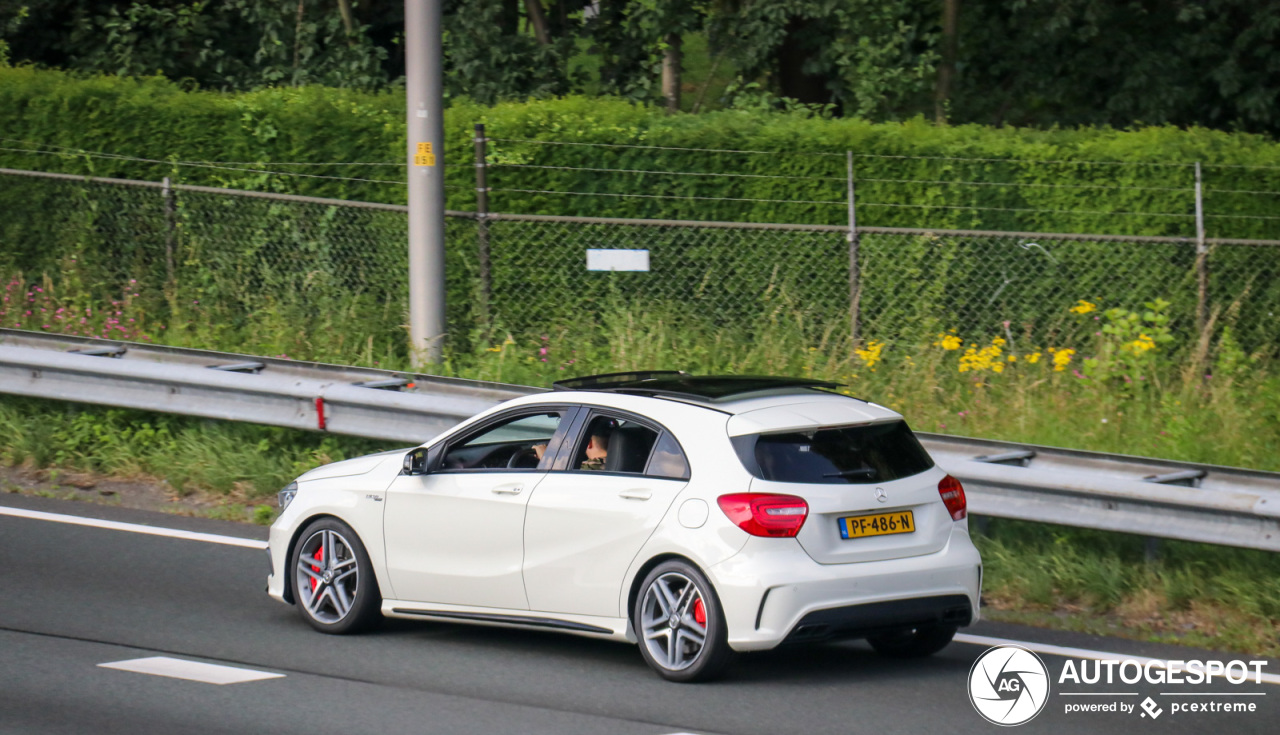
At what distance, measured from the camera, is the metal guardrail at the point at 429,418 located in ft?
26.8

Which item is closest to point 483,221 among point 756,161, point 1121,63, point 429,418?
point 756,161

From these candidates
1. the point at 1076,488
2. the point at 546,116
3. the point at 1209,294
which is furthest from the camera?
the point at 546,116

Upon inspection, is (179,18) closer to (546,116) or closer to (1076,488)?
(546,116)

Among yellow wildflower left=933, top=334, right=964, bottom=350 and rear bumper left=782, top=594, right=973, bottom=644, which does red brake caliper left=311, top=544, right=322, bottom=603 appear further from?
yellow wildflower left=933, top=334, right=964, bottom=350

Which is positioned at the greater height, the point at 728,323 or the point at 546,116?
the point at 546,116

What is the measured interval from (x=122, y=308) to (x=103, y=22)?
6445 mm

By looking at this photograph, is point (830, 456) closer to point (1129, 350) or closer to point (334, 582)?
point (334, 582)

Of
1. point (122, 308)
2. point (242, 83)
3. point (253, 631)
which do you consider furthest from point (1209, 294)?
point (242, 83)

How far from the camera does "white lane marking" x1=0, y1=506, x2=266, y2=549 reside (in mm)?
9898

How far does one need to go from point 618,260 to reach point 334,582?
5.75 meters

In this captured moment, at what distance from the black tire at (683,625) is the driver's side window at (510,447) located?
0.98m

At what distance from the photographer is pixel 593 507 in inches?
284

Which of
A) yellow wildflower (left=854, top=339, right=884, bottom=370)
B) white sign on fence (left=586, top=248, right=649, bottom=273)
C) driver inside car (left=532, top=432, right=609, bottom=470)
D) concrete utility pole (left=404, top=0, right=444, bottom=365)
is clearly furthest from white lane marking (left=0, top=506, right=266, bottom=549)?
yellow wildflower (left=854, top=339, right=884, bottom=370)

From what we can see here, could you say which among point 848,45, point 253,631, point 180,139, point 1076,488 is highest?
point 848,45
